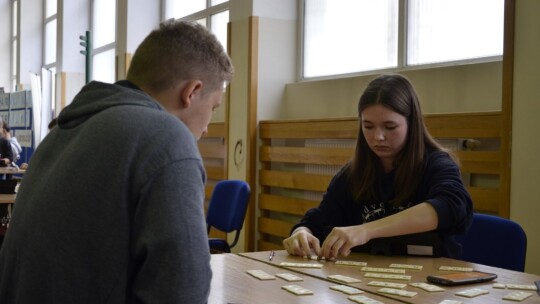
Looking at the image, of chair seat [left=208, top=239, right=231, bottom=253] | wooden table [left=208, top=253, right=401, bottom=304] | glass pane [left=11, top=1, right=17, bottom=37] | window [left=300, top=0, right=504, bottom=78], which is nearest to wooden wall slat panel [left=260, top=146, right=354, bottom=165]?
window [left=300, top=0, right=504, bottom=78]

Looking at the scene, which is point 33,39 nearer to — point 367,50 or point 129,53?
point 129,53

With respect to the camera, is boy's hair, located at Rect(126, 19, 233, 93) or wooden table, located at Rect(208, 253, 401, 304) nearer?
boy's hair, located at Rect(126, 19, 233, 93)

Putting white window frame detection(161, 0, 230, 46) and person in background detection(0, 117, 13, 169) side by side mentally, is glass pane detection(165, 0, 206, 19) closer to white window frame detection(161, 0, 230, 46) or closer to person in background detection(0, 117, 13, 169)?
white window frame detection(161, 0, 230, 46)

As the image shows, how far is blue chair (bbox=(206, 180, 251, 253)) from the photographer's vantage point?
15.3ft

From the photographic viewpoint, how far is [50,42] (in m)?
13.5

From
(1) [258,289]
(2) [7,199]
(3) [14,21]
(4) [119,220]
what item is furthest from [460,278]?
(3) [14,21]

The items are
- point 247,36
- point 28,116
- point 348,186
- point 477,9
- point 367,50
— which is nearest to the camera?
point 348,186

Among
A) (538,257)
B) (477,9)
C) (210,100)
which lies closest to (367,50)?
(477,9)

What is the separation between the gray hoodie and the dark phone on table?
880 mm

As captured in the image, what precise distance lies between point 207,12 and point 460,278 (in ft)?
20.5

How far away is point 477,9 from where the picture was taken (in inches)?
168

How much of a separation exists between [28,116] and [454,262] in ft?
36.9

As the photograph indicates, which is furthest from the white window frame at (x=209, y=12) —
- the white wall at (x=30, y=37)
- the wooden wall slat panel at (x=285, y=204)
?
the white wall at (x=30, y=37)

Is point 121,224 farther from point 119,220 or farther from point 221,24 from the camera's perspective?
point 221,24
